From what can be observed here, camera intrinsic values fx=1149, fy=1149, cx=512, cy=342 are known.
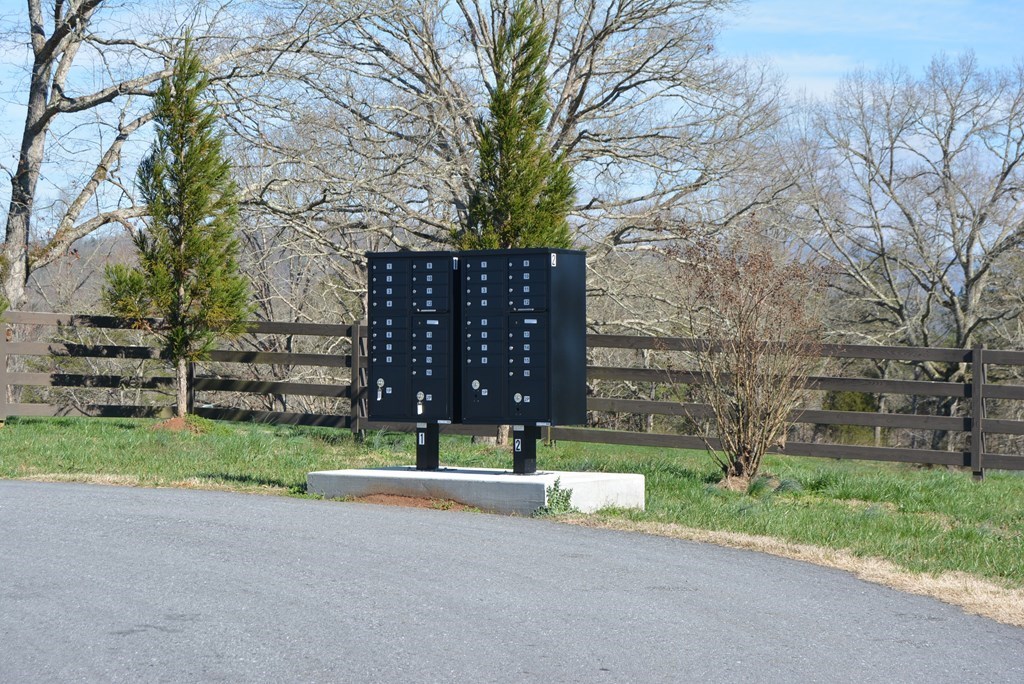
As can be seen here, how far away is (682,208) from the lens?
19.3m

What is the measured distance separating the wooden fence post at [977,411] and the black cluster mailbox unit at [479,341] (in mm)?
5809

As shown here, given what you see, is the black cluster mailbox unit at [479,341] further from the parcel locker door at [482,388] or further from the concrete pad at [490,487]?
the concrete pad at [490,487]

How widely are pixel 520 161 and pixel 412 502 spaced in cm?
672

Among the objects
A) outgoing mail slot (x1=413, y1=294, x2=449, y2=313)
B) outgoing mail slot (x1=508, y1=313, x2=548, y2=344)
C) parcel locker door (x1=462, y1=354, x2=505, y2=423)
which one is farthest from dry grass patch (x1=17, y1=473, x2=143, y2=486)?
outgoing mail slot (x1=508, y1=313, x2=548, y2=344)

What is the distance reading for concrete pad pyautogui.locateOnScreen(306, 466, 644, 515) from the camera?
10727 millimetres

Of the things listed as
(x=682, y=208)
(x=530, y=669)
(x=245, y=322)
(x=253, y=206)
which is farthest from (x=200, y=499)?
(x=682, y=208)

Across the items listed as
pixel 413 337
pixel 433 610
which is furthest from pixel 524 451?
pixel 433 610

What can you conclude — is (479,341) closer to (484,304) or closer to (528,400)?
(484,304)

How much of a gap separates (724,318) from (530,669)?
8218 millimetres

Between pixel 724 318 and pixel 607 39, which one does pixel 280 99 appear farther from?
pixel 724 318

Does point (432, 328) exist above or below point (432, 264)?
below

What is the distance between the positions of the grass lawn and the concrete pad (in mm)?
315

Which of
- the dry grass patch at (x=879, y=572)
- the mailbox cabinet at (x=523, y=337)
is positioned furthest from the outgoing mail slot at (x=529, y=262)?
the dry grass patch at (x=879, y=572)

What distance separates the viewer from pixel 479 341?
11.7 metres
